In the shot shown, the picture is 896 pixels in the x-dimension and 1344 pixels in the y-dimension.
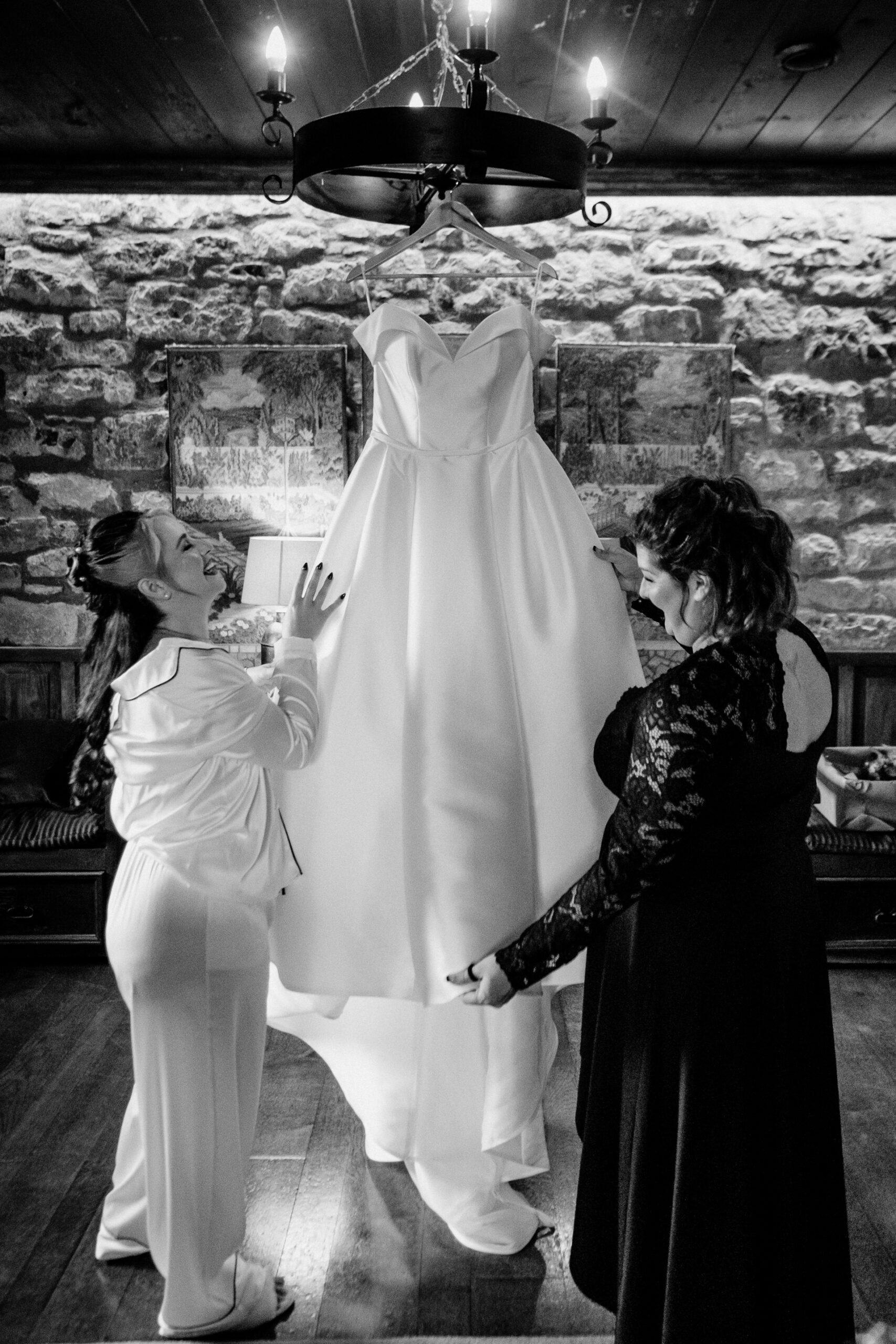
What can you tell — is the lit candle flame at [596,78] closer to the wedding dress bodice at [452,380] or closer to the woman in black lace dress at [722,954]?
the wedding dress bodice at [452,380]

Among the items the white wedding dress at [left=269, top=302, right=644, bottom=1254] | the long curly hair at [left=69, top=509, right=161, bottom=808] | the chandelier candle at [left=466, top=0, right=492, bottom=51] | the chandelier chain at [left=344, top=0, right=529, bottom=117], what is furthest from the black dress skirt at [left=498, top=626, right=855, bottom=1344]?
the chandelier chain at [left=344, top=0, right=529, bottom=117]

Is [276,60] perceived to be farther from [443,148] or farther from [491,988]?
[491,988]

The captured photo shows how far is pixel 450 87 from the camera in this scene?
324cm

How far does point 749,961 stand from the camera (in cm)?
150

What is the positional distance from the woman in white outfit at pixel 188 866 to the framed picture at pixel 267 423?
230 cm

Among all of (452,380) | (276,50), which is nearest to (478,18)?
(276,50)

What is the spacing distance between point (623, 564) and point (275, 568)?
201 cm

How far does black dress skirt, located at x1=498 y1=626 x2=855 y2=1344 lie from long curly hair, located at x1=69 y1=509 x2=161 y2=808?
0.82 m

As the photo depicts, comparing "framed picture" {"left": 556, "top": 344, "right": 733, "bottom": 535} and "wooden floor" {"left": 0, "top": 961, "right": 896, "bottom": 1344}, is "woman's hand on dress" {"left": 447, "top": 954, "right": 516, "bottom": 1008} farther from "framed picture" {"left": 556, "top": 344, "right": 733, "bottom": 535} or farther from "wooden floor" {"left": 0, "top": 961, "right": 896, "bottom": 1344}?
"framed picture" {"left": 556, "top": 344, "right": 733, "bottom": 535}

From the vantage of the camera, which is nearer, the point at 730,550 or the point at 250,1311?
the point at 730,550

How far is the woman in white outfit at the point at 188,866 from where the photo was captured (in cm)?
172

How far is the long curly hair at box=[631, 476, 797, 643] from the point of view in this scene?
1.47 meters

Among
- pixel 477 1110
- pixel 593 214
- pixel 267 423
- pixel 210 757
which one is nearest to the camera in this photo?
pixel 210 757

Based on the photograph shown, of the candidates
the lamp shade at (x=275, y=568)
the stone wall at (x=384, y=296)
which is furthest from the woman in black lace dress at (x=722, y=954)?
the stone wall at (x=384, y=296)
